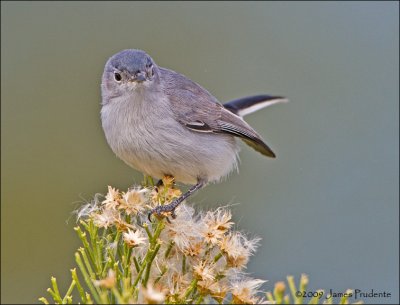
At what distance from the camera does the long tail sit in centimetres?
357

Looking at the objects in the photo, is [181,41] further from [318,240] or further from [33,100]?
[318,240]

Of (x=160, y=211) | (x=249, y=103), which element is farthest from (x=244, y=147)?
(x=160, y=211)

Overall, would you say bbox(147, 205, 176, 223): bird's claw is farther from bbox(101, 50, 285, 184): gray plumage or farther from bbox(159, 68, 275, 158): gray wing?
bbox(159, 68, 275, 158): gray wing

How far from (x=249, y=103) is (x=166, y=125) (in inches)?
35.2

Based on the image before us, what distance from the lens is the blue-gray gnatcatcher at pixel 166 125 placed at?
2.68 meters

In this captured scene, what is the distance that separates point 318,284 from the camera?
3.67 meters

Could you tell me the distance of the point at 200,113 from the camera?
3.00m

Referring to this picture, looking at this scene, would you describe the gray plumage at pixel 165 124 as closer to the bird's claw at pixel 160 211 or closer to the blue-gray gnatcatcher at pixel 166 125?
the blue-gray gnatcatcher at pixel 166 125

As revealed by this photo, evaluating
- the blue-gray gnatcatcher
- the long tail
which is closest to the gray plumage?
the blue-gray gnatcatcher

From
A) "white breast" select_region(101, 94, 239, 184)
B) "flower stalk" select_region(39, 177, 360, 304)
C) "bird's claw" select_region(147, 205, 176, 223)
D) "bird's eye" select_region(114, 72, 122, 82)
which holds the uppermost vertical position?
"bird's eye" select_region(114, 72, 122, 82)

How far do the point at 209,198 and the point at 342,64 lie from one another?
1898mm

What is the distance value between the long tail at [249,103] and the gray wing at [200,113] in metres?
0.40

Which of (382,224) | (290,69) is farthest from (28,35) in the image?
(382,224)

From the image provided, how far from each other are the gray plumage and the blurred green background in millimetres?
696
